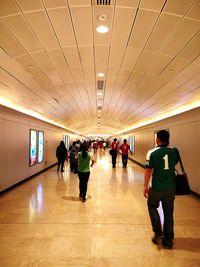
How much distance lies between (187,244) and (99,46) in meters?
3.70

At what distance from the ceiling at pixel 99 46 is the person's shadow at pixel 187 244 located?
3.22 meters

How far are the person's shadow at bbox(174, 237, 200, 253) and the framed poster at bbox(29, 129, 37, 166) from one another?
305 inches

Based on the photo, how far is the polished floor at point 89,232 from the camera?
323 cm

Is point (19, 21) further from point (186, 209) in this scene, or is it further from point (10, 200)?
point (186, 209)

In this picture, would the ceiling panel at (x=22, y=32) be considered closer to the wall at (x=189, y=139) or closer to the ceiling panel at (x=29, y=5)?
the ceiling panel at (x=29, y=5)

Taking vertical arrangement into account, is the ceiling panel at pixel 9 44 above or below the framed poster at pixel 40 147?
above

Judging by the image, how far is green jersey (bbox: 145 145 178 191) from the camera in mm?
3619

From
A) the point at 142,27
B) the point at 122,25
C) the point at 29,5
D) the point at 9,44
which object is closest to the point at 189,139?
the point at 142,27

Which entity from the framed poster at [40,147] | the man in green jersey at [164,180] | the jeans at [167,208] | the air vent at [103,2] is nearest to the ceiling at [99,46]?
the air vent at [103,2]

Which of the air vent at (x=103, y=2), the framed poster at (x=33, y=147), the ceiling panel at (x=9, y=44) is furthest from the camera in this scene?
the framed poster at (x=33, y=147)

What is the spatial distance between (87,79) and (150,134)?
7.94m

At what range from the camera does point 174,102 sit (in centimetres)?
853

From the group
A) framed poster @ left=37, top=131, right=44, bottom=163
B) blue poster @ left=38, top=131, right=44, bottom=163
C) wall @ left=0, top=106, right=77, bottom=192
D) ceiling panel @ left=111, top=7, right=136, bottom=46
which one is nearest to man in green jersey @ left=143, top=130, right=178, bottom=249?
ceiling panel @ left=111, top=7, right=136, bottom=46

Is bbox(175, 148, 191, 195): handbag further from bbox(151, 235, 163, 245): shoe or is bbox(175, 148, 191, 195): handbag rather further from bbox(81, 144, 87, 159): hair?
bbox(81, 144, 87, 159): hair
